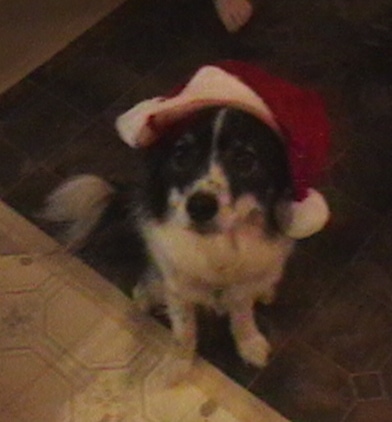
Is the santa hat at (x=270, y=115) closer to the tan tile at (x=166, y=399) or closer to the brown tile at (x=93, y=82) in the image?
the tan tile at (x=166, y=399)

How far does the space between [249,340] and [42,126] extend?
73 cm

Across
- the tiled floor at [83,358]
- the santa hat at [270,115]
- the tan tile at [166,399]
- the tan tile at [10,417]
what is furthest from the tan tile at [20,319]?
the santa hat at [270,115]

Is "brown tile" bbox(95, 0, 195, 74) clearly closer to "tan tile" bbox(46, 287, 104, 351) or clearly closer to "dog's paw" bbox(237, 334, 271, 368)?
"tan tile" bbox(46, 287, 104, 351)

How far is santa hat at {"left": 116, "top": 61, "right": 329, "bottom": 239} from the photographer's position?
3.37 ft

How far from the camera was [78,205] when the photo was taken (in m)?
1.41

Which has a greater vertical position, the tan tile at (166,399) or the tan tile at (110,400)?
the tan tile at (110,400)

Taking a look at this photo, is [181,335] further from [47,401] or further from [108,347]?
[47,401]

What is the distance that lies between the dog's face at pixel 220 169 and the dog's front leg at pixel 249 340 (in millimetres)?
293

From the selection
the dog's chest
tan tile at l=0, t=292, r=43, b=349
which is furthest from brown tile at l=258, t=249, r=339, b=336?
tan tile at l=0, t=292, r=43, b=349

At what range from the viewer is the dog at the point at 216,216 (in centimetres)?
103

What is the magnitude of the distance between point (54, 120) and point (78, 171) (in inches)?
6.7

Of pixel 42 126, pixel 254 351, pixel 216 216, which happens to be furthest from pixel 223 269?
pixel 42 126

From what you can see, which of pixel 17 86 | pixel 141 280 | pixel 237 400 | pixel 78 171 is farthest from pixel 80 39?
pixel 237 400

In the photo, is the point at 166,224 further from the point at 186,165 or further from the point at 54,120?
the point at 54,120
